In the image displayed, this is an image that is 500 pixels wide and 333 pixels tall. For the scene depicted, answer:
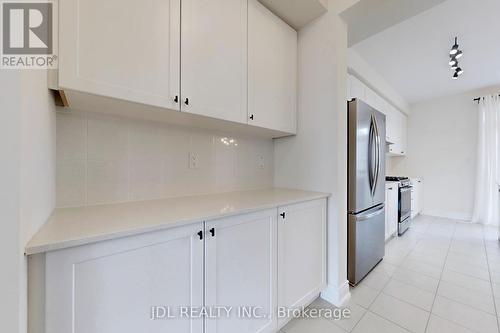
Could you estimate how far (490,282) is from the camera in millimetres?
1985

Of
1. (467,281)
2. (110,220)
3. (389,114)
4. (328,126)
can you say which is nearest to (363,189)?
(328,126)

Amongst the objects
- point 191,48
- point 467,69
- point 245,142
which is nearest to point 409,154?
point 467,69

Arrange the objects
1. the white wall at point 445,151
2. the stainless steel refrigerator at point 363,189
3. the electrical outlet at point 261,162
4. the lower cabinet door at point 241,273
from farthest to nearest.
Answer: the white wall at point 445,151, the electrical outlet at point 261,162, the stainless steel refrigerator at point 363,189, the lower cabinet door at point 241,273

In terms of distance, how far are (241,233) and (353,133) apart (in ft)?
4.49

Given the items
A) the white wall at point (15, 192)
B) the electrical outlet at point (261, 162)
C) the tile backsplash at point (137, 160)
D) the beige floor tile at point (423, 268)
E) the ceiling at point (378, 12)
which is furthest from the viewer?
the beige floor tile at point (423, 268)

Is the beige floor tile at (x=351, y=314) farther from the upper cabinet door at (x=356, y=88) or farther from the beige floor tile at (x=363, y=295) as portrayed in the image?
the upper cabinet door at (x=356, y=88)

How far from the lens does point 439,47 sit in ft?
8.55

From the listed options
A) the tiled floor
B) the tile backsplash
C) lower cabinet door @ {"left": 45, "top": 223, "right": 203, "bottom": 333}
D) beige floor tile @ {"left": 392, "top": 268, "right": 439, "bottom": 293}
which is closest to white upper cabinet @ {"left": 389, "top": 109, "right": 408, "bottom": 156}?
the tiled floor

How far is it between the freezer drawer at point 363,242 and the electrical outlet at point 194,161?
1.41m

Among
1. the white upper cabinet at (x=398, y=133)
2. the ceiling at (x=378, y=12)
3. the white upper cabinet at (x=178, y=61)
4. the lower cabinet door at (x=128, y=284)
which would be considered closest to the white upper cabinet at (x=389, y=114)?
the white upper cabinet at (x=398, y=133)

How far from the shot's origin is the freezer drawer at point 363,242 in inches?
73.4

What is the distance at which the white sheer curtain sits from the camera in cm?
386

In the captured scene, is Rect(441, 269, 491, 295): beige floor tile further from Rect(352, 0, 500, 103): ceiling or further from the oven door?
Rect(352, 0, 500, 103): ceiling

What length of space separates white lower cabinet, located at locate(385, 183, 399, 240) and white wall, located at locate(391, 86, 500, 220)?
2343 mm
